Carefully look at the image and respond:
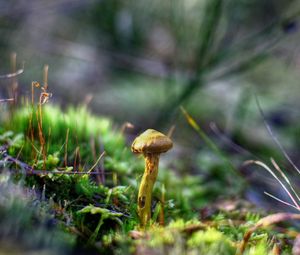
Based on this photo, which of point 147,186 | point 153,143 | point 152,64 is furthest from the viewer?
point 152,64

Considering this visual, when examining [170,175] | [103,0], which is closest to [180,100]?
[170,175]

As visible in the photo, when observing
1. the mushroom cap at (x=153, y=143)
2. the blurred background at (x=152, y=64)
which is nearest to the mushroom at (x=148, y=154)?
the mushroom cap at (x=153, y=143)

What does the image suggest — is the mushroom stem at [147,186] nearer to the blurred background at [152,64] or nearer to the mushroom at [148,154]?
the mushroom at [148,154]

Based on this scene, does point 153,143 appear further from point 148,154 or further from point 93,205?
point 93,205

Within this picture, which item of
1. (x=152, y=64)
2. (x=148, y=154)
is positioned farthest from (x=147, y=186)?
(x=152, y=64)

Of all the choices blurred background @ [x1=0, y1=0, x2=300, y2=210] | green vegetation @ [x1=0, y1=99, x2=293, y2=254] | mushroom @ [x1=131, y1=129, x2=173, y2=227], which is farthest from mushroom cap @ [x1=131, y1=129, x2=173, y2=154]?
blurred background @ [x1=0, y1=0, x2=300, y2=210]

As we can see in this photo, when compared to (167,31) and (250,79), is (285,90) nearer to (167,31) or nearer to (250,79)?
(250,79)

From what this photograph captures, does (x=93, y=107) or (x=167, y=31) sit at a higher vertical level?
(x=167, y=31)
